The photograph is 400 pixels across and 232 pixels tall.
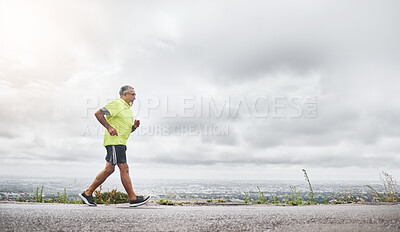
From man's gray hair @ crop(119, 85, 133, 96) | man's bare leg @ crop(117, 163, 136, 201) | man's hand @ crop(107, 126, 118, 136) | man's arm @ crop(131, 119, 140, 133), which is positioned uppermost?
man's gray hair @ crop(119, 85, 133, 96)

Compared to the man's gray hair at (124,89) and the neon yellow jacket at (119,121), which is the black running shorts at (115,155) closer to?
the neon yellow jacket at (119,121)

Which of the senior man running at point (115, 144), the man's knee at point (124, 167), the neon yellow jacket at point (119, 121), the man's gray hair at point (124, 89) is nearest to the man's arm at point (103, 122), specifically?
the senior man running at point (115, 144)

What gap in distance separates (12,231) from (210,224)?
1.70 m

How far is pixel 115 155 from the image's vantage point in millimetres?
5742

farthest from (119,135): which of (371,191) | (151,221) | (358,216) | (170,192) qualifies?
(371,191)

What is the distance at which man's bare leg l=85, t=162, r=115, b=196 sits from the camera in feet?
18.9

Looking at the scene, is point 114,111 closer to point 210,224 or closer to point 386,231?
A: point 210,224

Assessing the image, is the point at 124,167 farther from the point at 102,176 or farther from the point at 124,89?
the point at 124,89

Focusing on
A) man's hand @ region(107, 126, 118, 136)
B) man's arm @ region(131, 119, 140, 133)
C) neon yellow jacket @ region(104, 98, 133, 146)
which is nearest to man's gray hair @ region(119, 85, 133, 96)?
neon yellow jacket @ region(104, 98, 133, 146)

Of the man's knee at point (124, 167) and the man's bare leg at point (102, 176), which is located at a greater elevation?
the man's knee at point (124, 167)

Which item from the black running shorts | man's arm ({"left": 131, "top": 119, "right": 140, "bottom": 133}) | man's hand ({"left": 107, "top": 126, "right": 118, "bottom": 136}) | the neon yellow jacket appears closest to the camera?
man's hand ({"left": 107, "top": 126, "right": 118, "bottom": 136})

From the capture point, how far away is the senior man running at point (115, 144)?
5.74 metres

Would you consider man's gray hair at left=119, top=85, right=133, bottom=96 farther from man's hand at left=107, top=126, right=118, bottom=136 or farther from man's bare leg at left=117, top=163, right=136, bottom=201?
man's bare leg at left=117, top=163, right=136, bottom=201

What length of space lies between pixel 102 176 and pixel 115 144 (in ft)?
2.01
